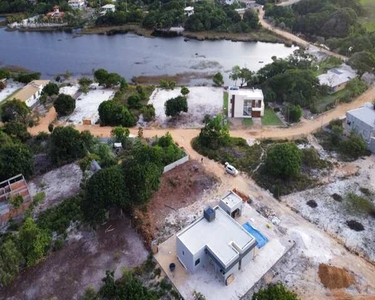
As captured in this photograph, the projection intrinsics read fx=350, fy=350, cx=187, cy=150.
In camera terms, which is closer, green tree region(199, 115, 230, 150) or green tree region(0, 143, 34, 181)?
green tree region(0, 143, 34, 181)

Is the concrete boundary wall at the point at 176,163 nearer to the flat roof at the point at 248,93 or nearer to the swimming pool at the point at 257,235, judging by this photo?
the swimming pool at the point at 257,235

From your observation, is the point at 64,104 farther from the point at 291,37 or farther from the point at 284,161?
the point at 291,37

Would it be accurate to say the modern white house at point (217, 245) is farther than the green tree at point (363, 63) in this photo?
No

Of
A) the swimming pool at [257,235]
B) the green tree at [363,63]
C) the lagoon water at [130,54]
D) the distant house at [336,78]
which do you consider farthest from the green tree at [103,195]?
the green tree at [363,63]

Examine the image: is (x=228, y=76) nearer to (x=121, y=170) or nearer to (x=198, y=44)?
(x=198, y=44)

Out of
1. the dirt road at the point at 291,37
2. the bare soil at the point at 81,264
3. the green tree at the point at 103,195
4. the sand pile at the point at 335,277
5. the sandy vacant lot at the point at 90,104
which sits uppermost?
the green tree at the point at 103,195

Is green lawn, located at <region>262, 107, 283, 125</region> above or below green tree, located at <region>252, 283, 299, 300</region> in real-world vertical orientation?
below

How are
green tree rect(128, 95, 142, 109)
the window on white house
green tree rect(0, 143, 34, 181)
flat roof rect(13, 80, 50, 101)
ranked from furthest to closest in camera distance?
flat roof rect(13, 80, 50, 101) → green tree rect(128, 95, 142, 109) → the window on white house → green tree rect(0, 143, 34, 181)

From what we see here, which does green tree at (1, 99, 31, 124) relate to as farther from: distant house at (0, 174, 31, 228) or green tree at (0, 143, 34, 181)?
distant house at (0, 174, 31, 228)

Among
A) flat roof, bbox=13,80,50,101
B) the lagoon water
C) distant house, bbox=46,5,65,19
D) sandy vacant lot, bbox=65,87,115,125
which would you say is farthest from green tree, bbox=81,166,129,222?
distant house, bbox=46,5,65,19
